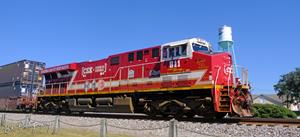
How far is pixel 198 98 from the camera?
561 inches

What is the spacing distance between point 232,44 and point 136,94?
12.6 metres

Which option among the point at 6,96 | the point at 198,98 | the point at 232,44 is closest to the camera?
the point at 198,98

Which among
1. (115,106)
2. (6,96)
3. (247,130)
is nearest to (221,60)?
(247,130)

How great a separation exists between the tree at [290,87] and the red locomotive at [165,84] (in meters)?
55.7

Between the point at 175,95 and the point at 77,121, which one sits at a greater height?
the point at 175,95

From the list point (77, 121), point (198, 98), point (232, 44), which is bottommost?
point (77, 121)

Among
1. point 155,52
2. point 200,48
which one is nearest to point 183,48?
point 200,48

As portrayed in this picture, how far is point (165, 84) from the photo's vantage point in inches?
619

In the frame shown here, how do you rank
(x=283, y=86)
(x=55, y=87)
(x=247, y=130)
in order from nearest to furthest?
1. (x=247, y=130)
2. (x=55, y=87)
3. (x=283, y=86)

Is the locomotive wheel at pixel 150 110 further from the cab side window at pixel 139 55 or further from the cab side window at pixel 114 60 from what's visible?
the cab side window at pixel 114 60

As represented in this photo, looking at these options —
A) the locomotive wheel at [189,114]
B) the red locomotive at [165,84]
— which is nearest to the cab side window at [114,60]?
the red locomotive at [165,84]

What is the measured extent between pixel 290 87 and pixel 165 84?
59.0 m

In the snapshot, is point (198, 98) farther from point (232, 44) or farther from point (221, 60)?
point (232, 44)

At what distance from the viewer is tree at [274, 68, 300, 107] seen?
6719 cm
